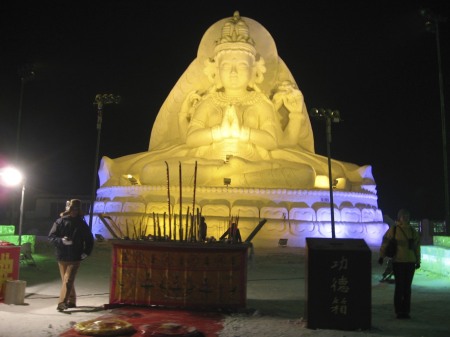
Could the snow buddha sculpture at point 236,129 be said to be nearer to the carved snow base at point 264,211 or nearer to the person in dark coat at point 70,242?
the carved snow base at point 264,211

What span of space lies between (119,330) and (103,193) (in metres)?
11.9

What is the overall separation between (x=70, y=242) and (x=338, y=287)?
3.10 m

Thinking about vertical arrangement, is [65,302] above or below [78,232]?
below

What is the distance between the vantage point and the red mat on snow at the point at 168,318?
480 cm

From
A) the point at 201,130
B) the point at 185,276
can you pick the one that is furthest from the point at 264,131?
the point at 185,276

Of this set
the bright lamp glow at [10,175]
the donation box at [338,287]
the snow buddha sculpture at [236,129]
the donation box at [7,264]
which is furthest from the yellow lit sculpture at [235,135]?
the donation box at [338,287]

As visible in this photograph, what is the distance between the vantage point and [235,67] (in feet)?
55.0

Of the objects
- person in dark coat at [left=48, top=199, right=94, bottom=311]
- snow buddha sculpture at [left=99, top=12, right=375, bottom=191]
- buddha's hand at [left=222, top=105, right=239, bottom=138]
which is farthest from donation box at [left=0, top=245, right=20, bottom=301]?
buddha's hand at [left=222, top=105, right=239, bottom=138]

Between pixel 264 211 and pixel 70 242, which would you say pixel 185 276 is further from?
pixel 264 211

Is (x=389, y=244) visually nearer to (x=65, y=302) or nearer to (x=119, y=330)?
(x=119, y=330)

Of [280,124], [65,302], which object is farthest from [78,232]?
[280,124]

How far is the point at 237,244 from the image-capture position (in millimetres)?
5789

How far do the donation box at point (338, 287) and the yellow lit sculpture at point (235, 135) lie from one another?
846 centimetres

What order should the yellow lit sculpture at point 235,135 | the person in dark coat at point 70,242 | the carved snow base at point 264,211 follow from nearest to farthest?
the person in dark coat at point 70,242
the carved snow base at point 264,211
the yellow lit sculpture at point 235,135
